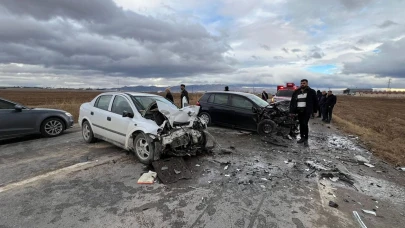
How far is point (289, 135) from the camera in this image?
28.1 ft

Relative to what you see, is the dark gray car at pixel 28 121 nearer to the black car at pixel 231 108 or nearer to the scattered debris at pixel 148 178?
the scattered debris at pixel 148 178

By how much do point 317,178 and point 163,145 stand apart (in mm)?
3001

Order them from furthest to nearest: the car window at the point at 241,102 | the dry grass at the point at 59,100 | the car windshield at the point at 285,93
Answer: the dry grass at the point at 59,100 → the car windshield at the point at 285,93 → the car window at the point at 241,102

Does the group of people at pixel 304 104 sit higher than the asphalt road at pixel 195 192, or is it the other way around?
the group of people at pixel 304 104

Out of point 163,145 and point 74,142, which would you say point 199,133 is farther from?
point 74,142

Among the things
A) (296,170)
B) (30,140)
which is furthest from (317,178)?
(30,140)

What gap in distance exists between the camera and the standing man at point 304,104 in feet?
24.2

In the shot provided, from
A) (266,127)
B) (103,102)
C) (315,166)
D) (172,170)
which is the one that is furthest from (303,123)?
(103,102)

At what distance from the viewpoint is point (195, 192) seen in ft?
12.4

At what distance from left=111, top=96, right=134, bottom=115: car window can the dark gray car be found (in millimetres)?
3087

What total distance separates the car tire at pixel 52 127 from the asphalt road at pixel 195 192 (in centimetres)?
147

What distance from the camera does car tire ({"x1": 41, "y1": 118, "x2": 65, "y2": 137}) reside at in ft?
24.6

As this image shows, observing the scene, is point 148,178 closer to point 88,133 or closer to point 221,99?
point 88,133

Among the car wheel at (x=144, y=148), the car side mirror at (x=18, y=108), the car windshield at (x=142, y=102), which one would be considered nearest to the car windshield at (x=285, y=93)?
the car windshield at (x=142, y=102)
